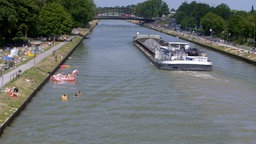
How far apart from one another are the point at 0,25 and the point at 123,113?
3695 centimetres

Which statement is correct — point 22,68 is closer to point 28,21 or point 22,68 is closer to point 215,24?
point 28,21

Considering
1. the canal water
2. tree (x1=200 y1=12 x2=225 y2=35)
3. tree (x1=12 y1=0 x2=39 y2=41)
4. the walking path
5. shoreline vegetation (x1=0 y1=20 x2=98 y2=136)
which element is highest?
tree (x1=12 y1=0 x2=39 y2=41)

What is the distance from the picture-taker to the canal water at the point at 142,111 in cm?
2577

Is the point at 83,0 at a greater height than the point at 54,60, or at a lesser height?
greater

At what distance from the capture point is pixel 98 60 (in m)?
61.8

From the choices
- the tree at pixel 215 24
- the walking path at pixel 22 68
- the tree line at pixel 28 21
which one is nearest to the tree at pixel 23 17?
the tree line at pixel 28 21

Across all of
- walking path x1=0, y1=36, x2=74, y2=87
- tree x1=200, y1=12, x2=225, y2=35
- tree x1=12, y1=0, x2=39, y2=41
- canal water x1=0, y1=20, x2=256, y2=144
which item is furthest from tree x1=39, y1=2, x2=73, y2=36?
tree x1=200, y1=12, x2=225, y2=35

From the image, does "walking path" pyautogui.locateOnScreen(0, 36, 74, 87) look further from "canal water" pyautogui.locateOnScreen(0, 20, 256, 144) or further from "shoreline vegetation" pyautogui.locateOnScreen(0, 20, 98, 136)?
"canal water" pyautogui.locateOnScreen(0, 20, 256, 144)

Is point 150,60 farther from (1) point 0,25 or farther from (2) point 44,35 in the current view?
(2) point 44,35

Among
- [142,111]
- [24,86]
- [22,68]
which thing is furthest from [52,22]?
[142,111]

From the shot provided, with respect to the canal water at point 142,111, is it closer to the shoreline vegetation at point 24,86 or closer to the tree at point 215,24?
the shoreline vegetation at point 24,86

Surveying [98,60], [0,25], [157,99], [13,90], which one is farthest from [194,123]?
[0,25]

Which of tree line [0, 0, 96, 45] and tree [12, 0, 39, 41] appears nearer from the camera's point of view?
tree line [0, 0, 96, 45]

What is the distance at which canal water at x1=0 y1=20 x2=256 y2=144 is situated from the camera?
25.8 meters
